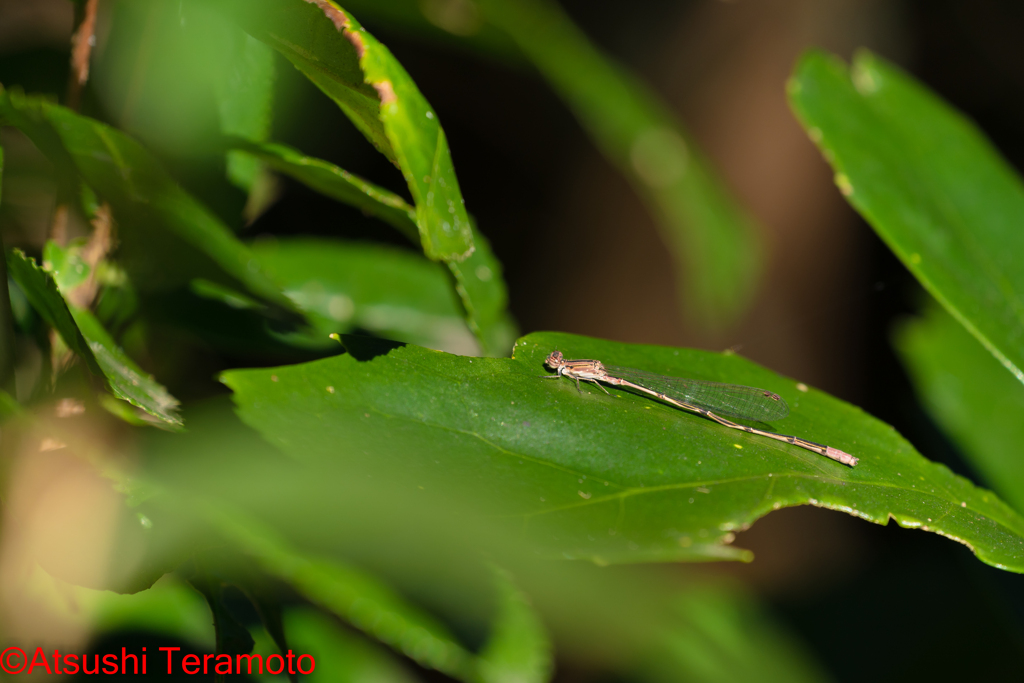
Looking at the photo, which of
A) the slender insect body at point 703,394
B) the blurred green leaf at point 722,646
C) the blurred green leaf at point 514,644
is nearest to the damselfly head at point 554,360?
→ the slender insect body at point 703,394

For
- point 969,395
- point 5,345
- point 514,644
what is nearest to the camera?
point 5,345

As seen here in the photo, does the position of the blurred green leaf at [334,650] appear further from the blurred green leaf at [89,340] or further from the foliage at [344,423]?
the blurred green leaf at [89,340]

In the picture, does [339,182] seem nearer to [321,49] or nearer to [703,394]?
[321,49]

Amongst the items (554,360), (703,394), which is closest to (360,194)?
(554,360)

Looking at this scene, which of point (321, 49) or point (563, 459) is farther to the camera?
point (563, 459)

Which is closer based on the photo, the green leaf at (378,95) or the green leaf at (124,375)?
the green leaf at (378,95)

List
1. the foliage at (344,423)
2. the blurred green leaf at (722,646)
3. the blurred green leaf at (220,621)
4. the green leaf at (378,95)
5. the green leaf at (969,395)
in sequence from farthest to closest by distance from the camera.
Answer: the blurred green leaf at (722,646)
the green leaf at (969,395)
the blurred green leaf at (220,621)
the foliage at (344,423)
the green leaf at (378,95)

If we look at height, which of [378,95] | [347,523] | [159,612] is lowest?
[159,612]
